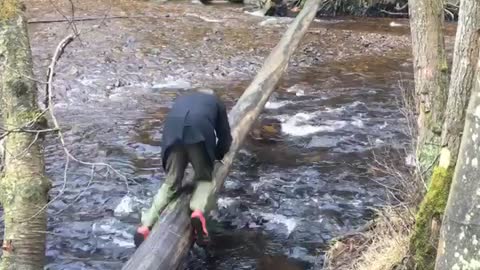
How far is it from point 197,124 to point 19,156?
1.55 metres

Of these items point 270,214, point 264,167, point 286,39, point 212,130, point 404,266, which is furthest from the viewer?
Answer: point 286,39

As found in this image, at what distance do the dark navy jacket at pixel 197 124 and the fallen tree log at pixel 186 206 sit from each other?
47cm

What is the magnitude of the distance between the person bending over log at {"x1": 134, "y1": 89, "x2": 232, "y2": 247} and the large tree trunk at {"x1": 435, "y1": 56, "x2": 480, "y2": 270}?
9.81 ft

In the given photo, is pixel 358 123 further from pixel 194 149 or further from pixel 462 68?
pixel 462 68

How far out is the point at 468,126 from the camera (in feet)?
8.32

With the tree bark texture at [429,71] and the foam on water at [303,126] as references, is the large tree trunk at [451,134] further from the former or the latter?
→ the foam on water at [303,126]

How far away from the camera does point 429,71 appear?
5734 millimetres

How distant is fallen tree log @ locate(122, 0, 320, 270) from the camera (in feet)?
15.6

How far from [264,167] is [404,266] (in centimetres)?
388

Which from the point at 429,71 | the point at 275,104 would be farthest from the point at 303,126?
the point at 429,71

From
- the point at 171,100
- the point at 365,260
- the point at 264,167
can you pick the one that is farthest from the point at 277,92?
the point at 365,260

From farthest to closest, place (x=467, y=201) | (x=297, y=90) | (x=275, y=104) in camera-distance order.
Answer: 1. (x=297, y=90)
2. (x=275, y=104)
3. (x=467, y=201)

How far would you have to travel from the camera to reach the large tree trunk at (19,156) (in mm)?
4527

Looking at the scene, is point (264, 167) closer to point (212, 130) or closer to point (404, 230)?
point (212, 130)
